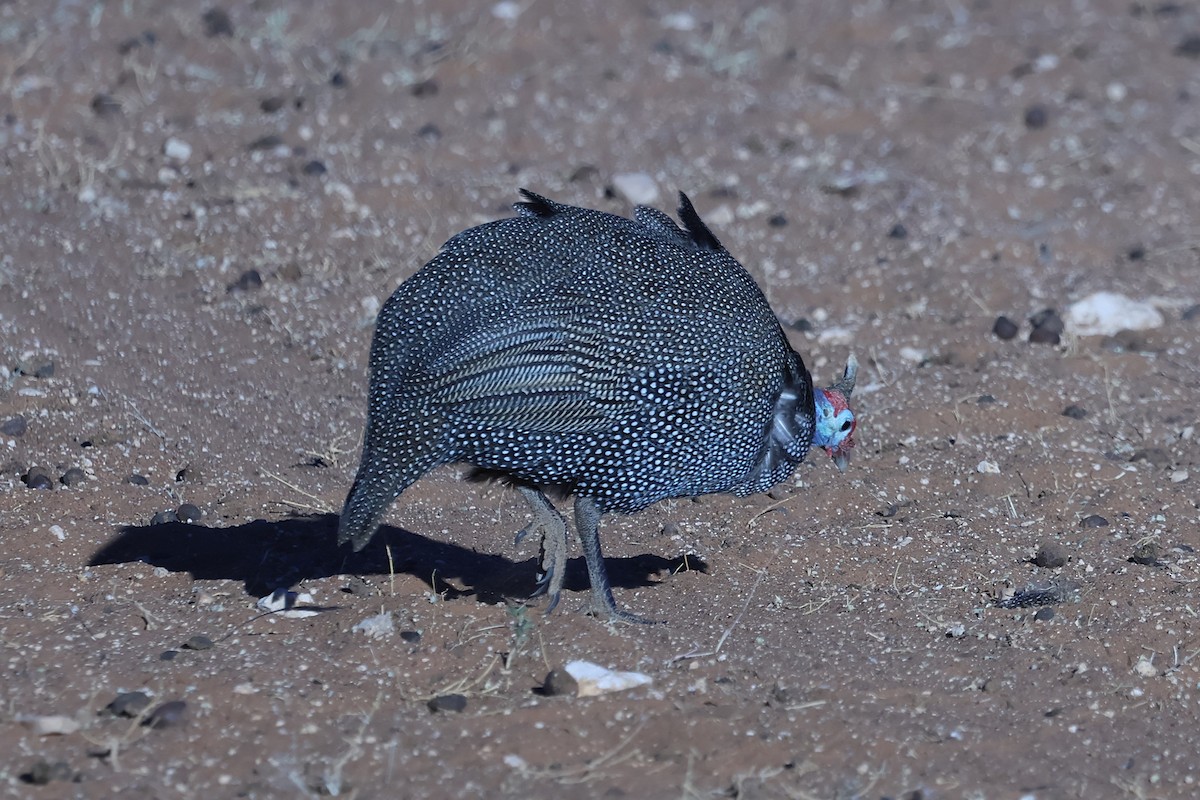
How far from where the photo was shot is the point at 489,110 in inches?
349

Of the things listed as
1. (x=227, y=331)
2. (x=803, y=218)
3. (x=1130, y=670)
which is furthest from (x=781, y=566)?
(x=803, y=218)

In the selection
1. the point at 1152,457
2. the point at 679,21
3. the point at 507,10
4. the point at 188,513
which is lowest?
the point at 1152,457

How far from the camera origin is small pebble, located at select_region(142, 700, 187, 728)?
13.0 ft

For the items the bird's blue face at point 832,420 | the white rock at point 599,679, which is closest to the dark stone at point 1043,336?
the bird's blue face at point 832,420

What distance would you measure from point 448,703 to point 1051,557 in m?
2.19

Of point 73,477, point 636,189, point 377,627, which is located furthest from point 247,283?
point 377,627

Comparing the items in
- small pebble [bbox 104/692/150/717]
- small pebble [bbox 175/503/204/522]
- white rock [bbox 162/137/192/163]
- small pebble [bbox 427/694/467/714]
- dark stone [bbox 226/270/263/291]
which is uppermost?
white rock [bbox 162/137/192/163]

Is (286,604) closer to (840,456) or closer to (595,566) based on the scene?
(595,566)

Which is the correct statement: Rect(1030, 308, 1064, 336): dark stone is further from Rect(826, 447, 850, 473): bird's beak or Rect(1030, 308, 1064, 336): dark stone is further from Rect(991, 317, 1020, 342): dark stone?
Result: Rect(826, 447, 850, 473): bird's beak

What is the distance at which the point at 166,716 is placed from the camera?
398cm

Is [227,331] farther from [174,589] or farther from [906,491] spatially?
[906,491]

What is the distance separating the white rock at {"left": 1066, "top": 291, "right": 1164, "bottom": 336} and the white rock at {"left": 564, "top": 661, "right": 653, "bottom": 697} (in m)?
3.60

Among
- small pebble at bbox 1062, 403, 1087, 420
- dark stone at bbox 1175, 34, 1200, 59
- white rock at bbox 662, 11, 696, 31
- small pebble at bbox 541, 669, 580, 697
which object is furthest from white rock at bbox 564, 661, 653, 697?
dark stone at bbox 1175, 34, 1200, 59

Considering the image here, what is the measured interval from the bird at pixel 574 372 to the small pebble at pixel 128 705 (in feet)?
2.39
